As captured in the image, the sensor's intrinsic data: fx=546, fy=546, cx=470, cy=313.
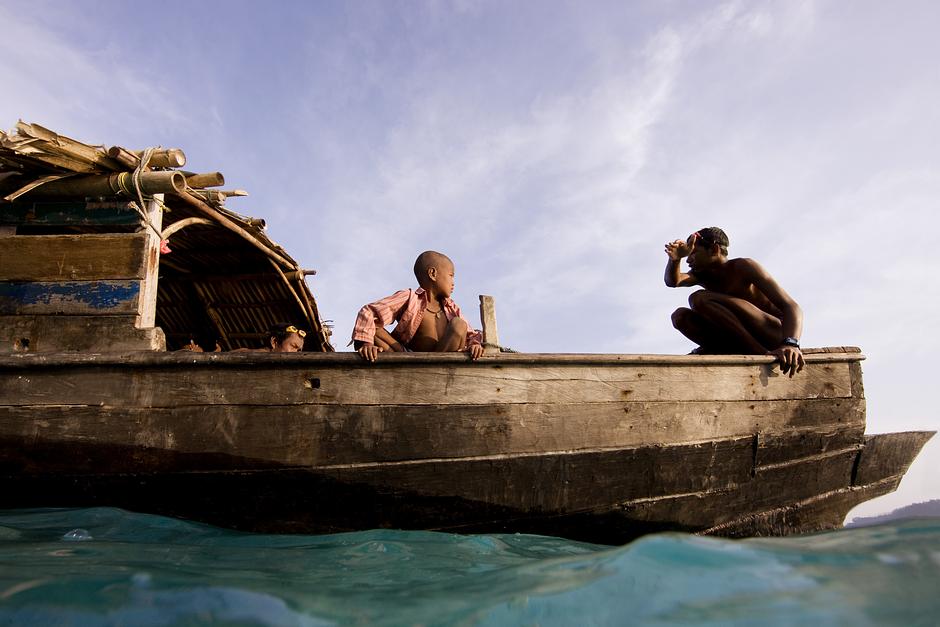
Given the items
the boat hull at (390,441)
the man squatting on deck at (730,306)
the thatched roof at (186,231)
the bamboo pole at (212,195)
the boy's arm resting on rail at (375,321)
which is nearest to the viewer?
the boat hull at (390,441)

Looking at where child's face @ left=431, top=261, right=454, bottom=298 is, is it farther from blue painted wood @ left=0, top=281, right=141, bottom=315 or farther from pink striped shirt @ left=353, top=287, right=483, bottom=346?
blue painted wood @ left=0, top=281, right=141, bottom=315

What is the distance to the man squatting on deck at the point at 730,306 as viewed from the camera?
3596 millimetres

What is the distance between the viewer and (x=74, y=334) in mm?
3102

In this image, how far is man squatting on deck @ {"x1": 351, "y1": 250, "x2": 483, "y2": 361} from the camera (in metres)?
3.38

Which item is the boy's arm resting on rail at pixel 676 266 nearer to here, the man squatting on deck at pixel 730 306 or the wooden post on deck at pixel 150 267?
the man squatting on deck at pixel 730 306

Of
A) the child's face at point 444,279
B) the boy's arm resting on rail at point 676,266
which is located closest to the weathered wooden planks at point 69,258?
the child's face at point 444,279

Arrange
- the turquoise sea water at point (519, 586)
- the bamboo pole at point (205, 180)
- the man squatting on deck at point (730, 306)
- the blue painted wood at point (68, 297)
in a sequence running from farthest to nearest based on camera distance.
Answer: the bamboo pole at point (205, 180) < the man squatting on deck at point (730, 306) < the blue painted wood at point (68, 297) < the turquoise sea water at point (519, 586)

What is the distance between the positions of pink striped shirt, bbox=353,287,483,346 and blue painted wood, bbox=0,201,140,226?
158 centimetres

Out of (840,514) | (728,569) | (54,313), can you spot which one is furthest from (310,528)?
(840,514)

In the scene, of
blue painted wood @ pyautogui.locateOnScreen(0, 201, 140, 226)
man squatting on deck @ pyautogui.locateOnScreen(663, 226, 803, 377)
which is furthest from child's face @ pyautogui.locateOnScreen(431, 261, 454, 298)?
blue painted wood @ pyautogui.locateOnScreen(0, 201, 140, 226)

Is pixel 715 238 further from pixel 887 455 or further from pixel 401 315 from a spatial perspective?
pixel 401 315

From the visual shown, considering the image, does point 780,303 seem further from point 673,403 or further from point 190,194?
point 190,194

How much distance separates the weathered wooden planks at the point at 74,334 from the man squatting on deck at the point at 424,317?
3.97 feet

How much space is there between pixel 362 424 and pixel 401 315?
0.98 m
